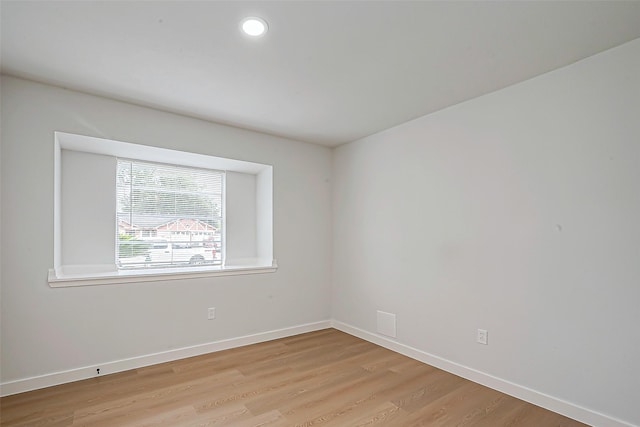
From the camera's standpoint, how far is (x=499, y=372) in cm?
285

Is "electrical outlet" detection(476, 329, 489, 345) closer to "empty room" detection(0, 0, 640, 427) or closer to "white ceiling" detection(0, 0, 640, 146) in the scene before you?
"empty room" detection(0, 0, 640, 427)

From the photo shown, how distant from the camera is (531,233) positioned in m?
2.69

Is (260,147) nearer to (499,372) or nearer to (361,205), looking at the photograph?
(361,205)

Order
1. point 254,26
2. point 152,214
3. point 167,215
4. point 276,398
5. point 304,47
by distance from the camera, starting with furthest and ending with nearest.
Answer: point 167,215
point 152,214
point 276,398
point 304,47
point 254,26

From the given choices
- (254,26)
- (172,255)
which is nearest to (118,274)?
(172,255)

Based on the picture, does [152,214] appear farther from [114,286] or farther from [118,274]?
[114,286]

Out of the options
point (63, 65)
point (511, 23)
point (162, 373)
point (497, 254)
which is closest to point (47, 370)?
point (162, 373)

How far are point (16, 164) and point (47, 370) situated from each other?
5.69 feet

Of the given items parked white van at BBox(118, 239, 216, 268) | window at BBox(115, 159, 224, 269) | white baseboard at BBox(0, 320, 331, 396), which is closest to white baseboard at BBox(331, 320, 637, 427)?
white baseboard at BBox(0, 320, 331, 396)

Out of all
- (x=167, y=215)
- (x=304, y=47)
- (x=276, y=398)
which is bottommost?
(x=276, y=398)

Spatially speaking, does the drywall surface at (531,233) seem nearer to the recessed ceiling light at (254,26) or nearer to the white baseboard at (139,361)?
the white baseboard at (139,361)

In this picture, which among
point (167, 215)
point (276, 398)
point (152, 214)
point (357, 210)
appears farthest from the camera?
point (357, 210)

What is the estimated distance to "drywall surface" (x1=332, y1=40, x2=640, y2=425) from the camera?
2.25 meters

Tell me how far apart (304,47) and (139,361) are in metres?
3.19
